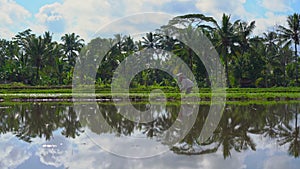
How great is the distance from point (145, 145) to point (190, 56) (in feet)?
71.5

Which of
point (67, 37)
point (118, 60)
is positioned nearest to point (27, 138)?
point (118, 60)

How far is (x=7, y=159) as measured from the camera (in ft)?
19.5

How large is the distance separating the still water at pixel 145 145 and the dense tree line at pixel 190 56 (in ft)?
58.4

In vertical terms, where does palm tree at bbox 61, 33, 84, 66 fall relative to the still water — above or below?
above

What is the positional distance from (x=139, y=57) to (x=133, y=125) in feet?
82.5

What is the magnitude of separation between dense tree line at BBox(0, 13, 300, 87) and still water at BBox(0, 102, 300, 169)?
17792mm

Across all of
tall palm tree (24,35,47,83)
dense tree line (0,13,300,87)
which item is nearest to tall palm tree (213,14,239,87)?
dense tree line (0,13,300,87)

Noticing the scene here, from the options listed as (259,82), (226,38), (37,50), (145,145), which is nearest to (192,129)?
(145,145)

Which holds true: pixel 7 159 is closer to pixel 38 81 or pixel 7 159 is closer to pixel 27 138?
pixel 27 138

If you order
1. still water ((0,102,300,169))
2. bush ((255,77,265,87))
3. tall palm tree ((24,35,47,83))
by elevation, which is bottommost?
still water ((0,102,300,169))

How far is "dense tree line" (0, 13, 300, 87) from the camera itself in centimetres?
2809

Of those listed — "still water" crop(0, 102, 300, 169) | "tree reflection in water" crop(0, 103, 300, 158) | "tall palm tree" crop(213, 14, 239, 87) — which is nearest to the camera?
"still water" crop(0, 102, 300, 169)

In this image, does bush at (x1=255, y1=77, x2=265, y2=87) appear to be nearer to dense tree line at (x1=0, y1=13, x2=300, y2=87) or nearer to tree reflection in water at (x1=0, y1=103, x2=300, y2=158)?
dense tree line at (x1=0, y1=13, x2=300, y2=87)

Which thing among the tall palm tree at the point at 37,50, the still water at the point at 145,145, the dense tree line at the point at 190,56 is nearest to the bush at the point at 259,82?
the dense tree line at the point at 190,56
